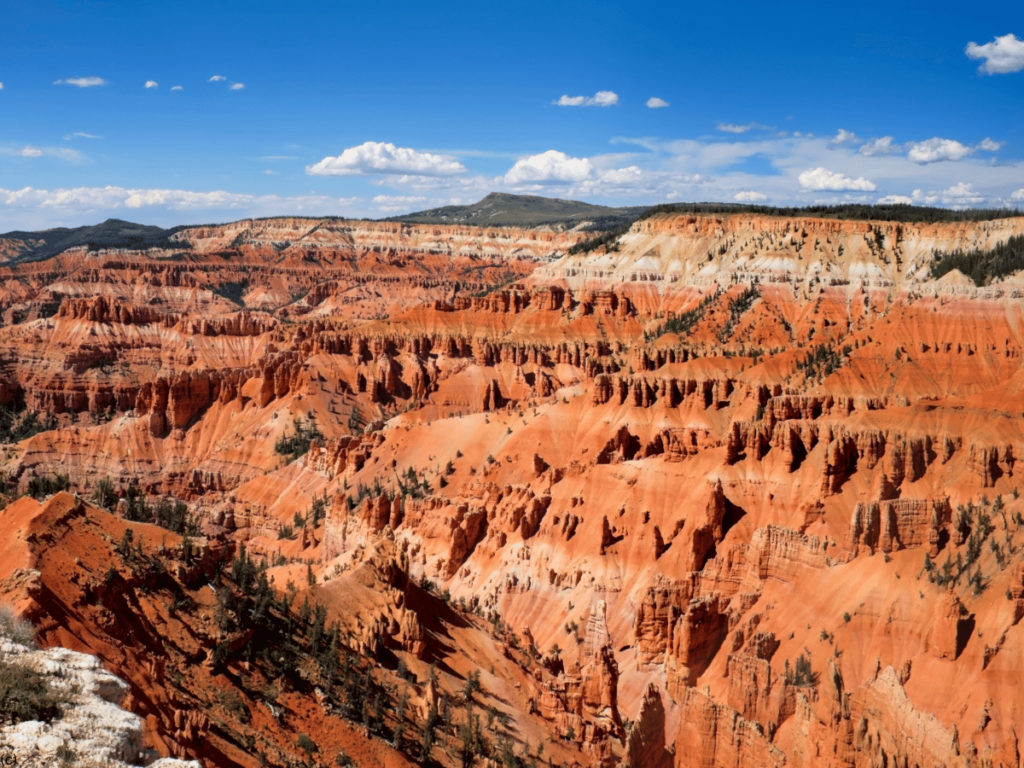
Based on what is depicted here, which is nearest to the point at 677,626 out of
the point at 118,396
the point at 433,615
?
the point at 433,615

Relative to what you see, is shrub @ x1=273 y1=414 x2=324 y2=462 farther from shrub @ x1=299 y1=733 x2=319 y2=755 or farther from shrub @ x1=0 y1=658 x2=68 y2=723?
shrub @ x1=0 y1=658 x2=68 y2=723

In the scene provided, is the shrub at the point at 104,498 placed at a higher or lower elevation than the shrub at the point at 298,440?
higher

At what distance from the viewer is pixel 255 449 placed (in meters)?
116

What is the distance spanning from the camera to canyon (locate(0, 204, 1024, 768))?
33.9 m

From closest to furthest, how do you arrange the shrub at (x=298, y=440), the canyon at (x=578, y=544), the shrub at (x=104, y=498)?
the canyon at (x=578, y=544) → the shrub at (x=104, y=498) → the shrub at (x=298, y=440)

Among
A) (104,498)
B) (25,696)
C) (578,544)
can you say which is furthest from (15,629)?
(578,544)

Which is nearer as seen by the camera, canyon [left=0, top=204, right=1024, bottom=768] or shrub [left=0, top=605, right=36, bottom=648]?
shrub [left=0, top=605, right=36, bottom=648]

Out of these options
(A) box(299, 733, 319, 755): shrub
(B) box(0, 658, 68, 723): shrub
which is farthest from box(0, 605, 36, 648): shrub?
(A) box(299, 733, 319, 755): shrub

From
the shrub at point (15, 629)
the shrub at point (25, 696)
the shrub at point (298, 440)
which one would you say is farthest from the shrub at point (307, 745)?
the shrub at point (298, 440)

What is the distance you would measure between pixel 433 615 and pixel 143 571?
19.0 meters

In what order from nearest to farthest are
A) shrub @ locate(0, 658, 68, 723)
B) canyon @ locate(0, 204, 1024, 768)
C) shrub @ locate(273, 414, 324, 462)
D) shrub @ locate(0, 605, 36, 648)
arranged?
shrub @ locate(0, 658, 68, 723) < shrub @ locate(0, 605, 36, 648) < canyon @ locate(0, 204, 1024, 768) < shrub @ locate(273, 414, 324, 462)

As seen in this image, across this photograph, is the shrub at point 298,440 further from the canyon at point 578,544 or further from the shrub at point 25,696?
the shrub at point 25,696

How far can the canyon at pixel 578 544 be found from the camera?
Answer: 33.9 metres

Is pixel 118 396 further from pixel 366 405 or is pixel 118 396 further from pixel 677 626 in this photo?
pixel 677 626
